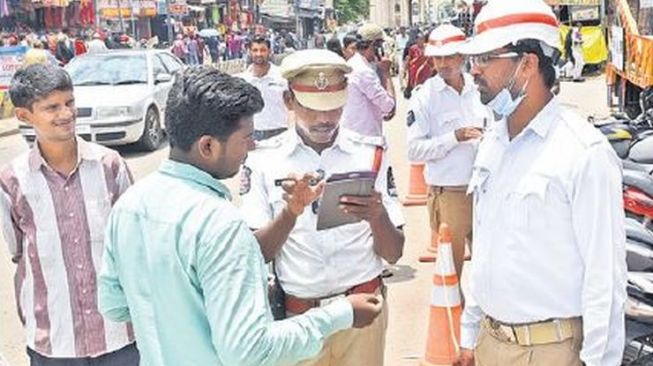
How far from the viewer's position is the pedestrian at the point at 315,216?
302 centimetres

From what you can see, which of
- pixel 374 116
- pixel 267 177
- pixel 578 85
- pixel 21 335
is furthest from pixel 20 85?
pixel 578 85

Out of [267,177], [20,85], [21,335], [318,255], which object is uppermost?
[20,85]

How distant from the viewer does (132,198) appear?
2148mm

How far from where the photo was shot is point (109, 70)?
13.5 metres

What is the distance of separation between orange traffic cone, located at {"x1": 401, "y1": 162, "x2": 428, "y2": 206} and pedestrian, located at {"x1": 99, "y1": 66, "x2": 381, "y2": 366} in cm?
702

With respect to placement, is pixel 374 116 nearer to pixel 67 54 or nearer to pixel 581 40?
pixel 581 40

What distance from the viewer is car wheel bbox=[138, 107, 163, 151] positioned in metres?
13.3

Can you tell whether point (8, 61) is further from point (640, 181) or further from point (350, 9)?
point (350, 9)

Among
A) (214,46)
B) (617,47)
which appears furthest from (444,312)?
(214,46)

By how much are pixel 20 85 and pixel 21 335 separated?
3248mm

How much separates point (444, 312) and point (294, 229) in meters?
Result: 1.99

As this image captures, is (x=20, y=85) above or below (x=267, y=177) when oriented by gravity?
above

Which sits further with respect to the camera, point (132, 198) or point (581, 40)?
point (581, 40)

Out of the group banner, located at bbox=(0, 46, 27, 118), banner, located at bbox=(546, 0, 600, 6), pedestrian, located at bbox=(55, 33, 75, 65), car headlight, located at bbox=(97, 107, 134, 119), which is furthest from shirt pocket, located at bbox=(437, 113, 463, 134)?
pedestrian, located at bbox=(55, 33, 75, 65)
